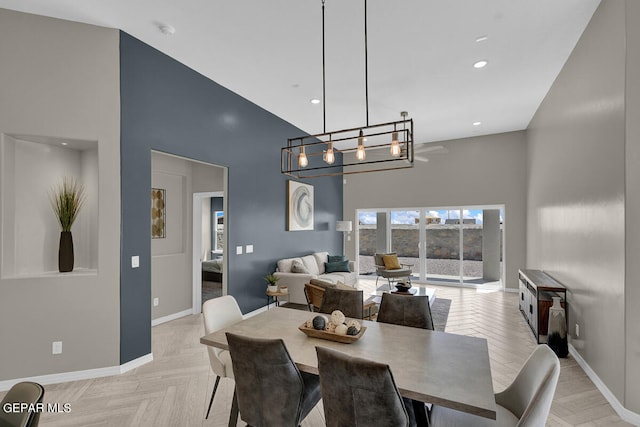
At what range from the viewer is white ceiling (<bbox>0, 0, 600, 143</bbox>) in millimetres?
2826

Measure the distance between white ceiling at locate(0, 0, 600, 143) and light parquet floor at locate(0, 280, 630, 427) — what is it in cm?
336

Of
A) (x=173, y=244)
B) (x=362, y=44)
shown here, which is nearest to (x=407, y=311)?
(x=362, y=44)

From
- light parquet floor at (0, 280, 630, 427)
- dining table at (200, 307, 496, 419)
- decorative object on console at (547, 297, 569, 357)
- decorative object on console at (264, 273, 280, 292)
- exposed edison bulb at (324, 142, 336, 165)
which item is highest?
exposed edison bulb at (324, 142, 336, 165)

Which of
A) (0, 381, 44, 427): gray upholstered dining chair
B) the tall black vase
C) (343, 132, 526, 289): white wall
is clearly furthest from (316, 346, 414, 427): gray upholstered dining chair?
(343, 132, 526, 289): white wall

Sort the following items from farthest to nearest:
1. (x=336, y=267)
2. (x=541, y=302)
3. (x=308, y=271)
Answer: (x=336, y=267) → (x=308, y=271) → (x=541, y=302)

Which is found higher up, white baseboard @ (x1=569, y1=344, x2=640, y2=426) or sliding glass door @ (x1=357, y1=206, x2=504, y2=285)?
sliding glass door @ (x1=357, y1=206, x2=504, y2=285)

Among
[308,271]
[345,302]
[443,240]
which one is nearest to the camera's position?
[345,302]

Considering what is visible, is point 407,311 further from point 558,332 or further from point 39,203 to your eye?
point 39,203

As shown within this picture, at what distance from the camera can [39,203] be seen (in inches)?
120

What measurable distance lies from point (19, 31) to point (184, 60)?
1.44m

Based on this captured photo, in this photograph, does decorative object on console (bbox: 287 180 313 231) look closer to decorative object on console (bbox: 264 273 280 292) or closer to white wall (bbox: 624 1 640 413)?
decorative object on console (bbox: 264 273 280 292)

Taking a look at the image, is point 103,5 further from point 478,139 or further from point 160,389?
point 478,139

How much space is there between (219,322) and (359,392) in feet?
4.81

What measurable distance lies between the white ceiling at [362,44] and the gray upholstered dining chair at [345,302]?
2575mm
